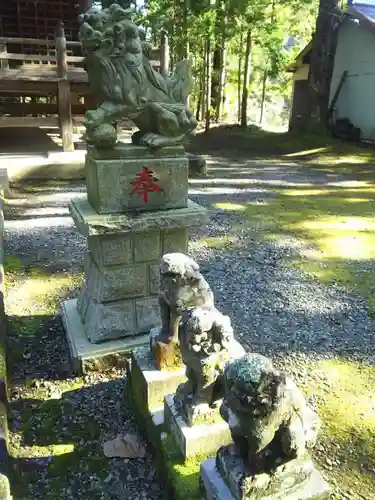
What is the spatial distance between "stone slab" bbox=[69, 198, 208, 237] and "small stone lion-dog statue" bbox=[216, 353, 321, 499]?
69.9 inches

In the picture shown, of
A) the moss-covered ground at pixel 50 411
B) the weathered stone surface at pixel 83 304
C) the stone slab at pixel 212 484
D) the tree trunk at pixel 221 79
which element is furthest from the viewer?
the tree trunk at pixel 221 79

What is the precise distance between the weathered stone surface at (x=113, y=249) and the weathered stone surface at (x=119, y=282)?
6 cm

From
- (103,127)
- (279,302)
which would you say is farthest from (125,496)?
(279,302)

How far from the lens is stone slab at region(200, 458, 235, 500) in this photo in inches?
87.0

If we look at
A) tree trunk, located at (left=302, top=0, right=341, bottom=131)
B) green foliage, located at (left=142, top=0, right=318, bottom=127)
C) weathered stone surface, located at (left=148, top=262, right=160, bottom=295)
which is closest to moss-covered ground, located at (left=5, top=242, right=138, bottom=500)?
weathered stone surface, located at (left=148, top=262, right=160, bottom=295)

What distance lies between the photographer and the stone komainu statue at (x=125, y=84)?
3.31 meters

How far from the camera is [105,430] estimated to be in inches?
128

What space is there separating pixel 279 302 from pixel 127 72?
3.03 m

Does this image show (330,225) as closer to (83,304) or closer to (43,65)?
(83,304)

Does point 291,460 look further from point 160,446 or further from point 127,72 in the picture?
point 127,72

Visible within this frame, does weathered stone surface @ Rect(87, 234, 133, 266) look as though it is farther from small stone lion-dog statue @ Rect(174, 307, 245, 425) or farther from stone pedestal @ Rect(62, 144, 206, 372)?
small stone lion-dog statue @ Rect(174, 307, 245, 425)

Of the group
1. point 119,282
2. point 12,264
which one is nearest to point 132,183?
point 119,282

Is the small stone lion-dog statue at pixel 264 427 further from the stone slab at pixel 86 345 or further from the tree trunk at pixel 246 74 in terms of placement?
the tree trunk at pixel 246 74

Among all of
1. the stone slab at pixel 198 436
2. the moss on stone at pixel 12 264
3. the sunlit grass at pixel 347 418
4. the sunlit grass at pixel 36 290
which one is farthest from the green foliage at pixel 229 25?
the stone slab at pixel 198 436
